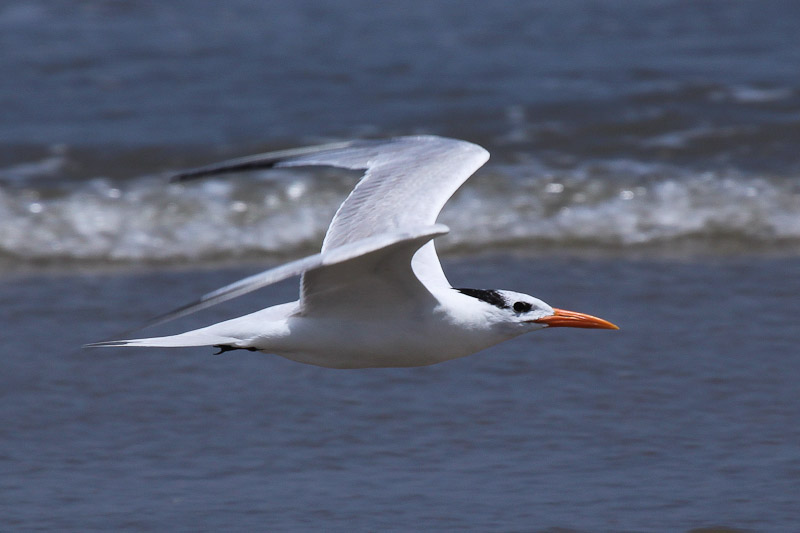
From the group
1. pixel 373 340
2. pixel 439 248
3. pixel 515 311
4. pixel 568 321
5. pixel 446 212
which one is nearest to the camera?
pixel 373 340

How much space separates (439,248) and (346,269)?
4.13 m

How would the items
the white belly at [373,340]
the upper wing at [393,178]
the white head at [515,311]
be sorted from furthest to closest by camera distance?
the upper wing at [393,178], the white head at [515,311], the white belly at [373,340]

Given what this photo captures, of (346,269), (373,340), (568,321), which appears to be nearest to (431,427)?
(568,321)

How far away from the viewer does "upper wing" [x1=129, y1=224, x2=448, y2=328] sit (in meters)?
3.64

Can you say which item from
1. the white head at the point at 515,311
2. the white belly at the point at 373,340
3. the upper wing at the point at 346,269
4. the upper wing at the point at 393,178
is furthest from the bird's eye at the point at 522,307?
the upper wing at the point at 346,269

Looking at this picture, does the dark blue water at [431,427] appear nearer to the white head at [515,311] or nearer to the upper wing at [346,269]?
the white head at [515,311]

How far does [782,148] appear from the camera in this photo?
10211mm

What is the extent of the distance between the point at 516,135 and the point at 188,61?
3.85 metres

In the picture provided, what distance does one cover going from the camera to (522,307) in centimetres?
501

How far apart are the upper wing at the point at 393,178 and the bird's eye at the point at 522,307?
0.36 m

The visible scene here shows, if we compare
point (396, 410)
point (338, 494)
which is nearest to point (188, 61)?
point (396, 410)

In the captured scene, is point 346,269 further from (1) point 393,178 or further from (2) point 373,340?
(1) point 393,178

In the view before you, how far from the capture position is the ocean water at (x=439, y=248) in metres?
5.41

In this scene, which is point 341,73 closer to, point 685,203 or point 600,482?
point 685,203
